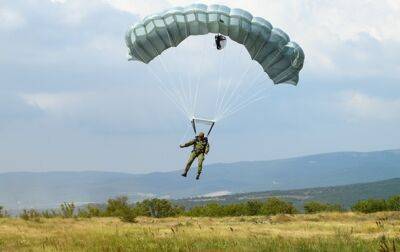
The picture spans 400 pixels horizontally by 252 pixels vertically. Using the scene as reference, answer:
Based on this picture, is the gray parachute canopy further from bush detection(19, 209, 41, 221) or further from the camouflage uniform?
bush detection(19, 209, 41, 221)

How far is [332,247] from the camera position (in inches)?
612

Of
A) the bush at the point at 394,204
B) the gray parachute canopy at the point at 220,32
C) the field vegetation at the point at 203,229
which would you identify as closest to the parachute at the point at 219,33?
the gray parachute canopy at the point at 220,32

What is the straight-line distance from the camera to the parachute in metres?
28.8

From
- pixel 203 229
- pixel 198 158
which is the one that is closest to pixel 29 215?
pixel 203 229

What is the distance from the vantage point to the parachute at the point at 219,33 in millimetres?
28766

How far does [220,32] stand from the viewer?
29.3 m

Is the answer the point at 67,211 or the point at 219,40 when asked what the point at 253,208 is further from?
the point at 219,40

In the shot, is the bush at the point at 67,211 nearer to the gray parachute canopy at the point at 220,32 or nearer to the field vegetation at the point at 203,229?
the field vegetation at the point at 203,229

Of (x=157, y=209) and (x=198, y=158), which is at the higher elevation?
(x=198, y=158)

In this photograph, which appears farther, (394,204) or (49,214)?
(394,204)

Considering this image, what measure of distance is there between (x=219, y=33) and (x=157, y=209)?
1818 inches

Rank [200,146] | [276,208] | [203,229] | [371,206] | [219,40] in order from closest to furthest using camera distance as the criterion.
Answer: [200,146] < [219,40] < [203,229] < [371,206] < [276,208]

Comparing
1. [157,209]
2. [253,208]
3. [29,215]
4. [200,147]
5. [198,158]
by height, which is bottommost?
[253,208]

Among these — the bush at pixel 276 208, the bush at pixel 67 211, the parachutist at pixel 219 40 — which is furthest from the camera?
the bush at pixel 276 208
